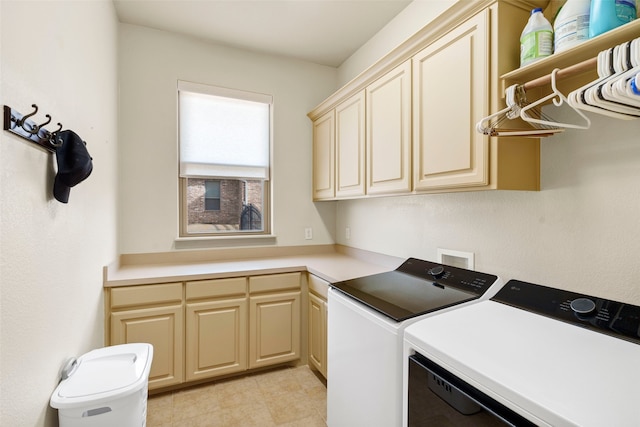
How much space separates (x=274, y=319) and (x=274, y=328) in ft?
0.23

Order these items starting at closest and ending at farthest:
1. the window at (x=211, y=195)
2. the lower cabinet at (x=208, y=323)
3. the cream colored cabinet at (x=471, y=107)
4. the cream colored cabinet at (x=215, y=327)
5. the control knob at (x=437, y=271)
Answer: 1. the cream colored cabinet at (x=471, y=107)
2. the control knob at (x=437, y=271)
3. the lower cabinet at (x=208, y=323)
4. the cream colored cabinet at (x=215, y=327)
5. the window at (x=211, y=195)

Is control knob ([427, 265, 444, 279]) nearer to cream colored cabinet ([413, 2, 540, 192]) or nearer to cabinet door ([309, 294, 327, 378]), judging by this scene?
cream colored cabinet ([413, 2, 540, 192])

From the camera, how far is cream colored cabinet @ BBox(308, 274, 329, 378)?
2186 millimetres

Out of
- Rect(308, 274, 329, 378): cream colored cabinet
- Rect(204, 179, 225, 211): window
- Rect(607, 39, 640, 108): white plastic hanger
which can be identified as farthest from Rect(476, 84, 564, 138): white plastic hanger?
Rect(204, 179, 225, 211): window

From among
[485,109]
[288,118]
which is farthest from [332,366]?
[288,118]

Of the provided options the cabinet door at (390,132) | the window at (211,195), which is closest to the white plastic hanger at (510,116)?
the cabinet door at (390,132)

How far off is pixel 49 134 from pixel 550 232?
1979 millimetres

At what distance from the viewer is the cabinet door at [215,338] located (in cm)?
216

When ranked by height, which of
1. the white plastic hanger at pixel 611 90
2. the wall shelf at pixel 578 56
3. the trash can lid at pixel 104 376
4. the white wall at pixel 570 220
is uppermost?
the wall shelf at pixel 578 56

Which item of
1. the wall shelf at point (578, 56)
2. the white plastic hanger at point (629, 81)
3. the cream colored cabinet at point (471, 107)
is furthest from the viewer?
the cream colored cabinet at point (471, 107)

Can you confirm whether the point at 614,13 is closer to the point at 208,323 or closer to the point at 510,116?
the point at 510,116

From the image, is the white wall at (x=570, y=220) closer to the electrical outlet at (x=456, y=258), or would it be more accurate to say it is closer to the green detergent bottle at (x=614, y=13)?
the electrical outlet at (x=456, y=258)

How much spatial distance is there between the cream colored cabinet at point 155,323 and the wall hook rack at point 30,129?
1.17 meters

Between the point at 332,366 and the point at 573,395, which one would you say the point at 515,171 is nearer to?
the point at 573,395
